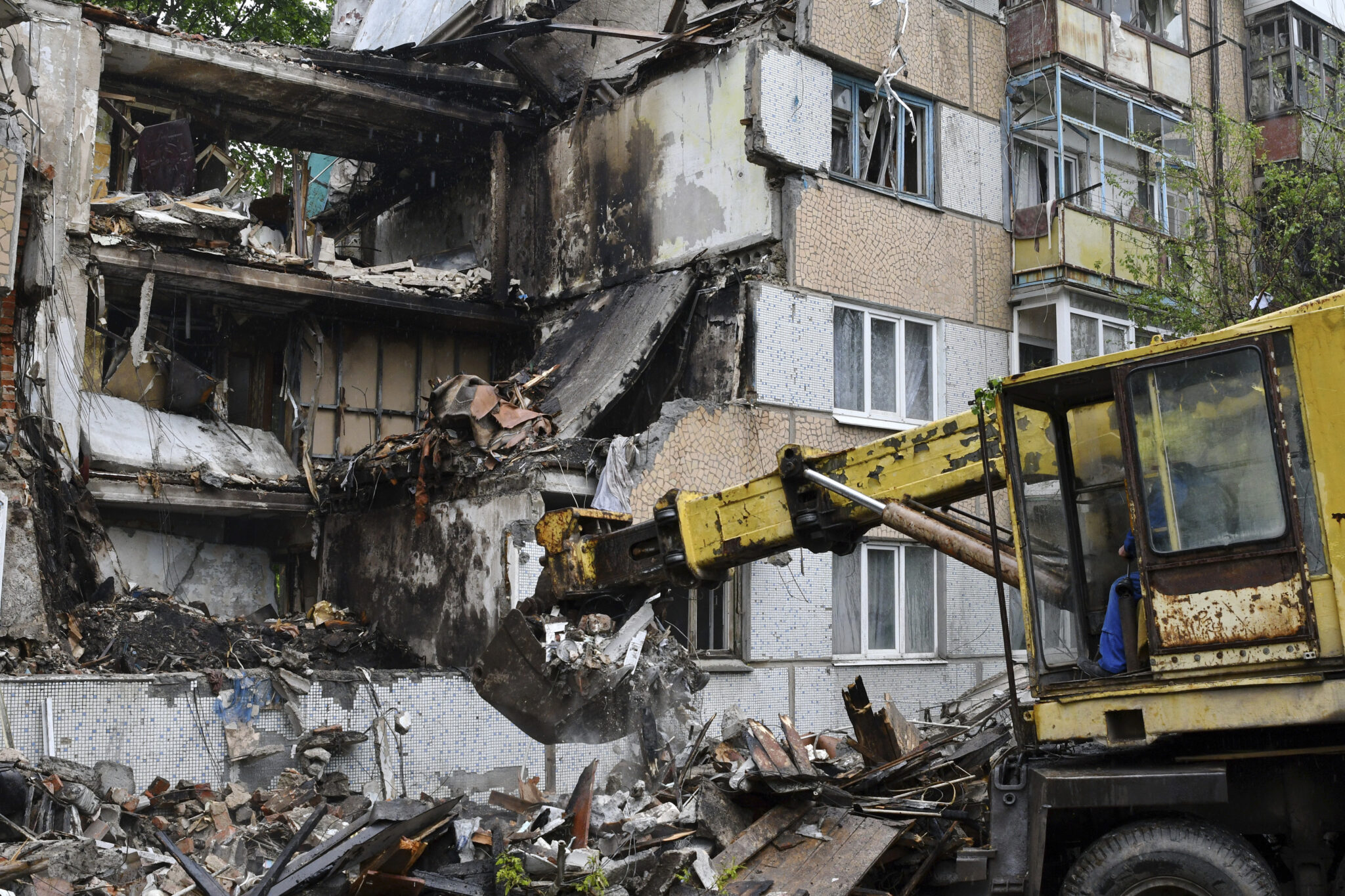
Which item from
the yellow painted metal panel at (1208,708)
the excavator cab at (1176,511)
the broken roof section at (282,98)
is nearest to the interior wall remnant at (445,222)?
the broken roof section at (282,98)

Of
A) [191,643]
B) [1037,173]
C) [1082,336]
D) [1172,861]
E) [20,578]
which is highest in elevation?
[1037,173]

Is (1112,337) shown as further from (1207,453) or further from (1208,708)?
(1208,708)

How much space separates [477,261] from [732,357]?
18.1ft

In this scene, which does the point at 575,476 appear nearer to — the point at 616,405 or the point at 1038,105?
the point at 616,405

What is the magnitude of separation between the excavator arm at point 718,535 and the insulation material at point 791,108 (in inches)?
307

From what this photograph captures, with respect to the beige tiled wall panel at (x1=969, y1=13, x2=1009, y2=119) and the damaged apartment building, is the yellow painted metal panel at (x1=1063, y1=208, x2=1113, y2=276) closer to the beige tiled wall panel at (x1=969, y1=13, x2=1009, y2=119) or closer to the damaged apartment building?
the damaged apartment building

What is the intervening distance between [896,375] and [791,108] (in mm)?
3522

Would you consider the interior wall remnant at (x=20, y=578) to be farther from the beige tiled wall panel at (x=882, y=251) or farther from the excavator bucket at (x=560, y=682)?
the beige tiled wall panel at (x=882, y=251)

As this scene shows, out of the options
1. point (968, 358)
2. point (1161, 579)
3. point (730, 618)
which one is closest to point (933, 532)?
point (1161, 579)

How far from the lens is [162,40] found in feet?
48.8

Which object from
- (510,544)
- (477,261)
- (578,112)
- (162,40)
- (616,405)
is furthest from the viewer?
(477,261)

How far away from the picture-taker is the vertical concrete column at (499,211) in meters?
17.4

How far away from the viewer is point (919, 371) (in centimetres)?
1578

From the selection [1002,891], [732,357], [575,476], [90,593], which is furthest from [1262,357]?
[90,593]
